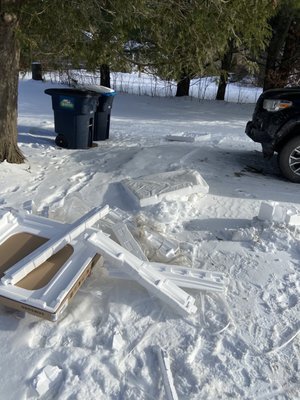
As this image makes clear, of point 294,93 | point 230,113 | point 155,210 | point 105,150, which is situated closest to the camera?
point 155,210

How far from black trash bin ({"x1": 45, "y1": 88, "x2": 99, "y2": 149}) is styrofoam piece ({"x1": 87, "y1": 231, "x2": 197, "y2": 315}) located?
4462mm

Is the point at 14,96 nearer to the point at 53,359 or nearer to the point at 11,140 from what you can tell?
the point at 11,140

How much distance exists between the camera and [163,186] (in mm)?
4965

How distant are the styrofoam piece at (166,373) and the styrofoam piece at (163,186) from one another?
2.19 m

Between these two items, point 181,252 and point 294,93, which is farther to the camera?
point 294,93

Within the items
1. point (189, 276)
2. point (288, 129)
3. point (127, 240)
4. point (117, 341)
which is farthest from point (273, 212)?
point (117, 341)

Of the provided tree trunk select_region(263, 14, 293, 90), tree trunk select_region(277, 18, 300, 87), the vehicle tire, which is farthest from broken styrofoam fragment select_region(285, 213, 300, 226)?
tree trunk select_region(277, 18, 300, 87)

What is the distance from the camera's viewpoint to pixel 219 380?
253cm

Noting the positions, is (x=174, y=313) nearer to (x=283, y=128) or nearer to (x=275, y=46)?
(x=283, y=128)

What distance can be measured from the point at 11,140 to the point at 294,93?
409cm

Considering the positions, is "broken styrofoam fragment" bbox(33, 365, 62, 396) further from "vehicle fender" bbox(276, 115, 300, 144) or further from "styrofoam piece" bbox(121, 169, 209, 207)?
"vehicle fender" bbox(276, 115, 300, 144)

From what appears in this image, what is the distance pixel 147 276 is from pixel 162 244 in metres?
0.70

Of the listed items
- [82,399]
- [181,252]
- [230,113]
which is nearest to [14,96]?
[181,252]

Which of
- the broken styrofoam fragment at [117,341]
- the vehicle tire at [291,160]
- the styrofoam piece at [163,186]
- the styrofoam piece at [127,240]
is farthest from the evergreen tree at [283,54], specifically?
the broken styrofoam fragment at [117,341]
